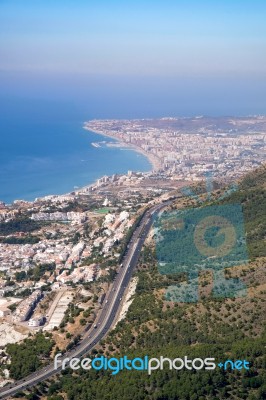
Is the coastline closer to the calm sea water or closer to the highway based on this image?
the calm sea water

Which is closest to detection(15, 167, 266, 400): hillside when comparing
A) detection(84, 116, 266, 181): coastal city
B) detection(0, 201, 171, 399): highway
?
detection(0, 201, 171, 399): highway

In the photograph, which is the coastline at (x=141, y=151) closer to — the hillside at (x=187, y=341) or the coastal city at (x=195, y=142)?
the coastal city at (x=195, y=142)

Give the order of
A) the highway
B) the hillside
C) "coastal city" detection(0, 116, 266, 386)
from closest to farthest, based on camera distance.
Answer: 1. the hillside
2. the highway
3. "coastal city" detection(0, 116, 266, 386)

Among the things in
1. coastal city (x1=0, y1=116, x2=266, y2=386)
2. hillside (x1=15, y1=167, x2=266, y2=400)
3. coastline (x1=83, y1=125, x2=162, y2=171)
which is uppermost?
coastline (x1=83, y1=125, x2=162, y2=171)

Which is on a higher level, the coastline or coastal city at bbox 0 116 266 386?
the coastline

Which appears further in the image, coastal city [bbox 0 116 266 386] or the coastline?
the coastline

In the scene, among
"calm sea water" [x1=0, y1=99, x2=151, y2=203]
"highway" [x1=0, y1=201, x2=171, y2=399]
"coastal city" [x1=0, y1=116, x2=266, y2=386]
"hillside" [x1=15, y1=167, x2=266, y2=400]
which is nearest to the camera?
"hillside" [x1=15, y1=167, x2=266, y2=400]

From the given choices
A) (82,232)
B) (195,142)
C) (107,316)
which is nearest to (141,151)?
(195,142)

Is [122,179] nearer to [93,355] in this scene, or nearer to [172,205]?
[172,205]
